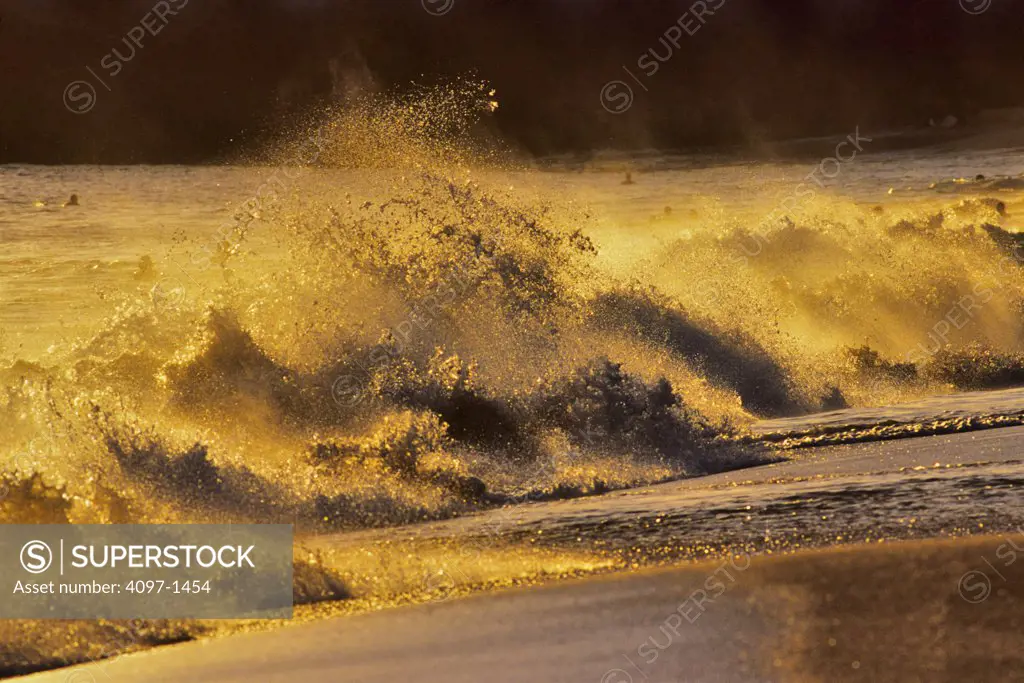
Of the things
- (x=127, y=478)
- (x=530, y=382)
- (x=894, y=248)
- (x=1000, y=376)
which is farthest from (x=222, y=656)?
(x=894, y=248)

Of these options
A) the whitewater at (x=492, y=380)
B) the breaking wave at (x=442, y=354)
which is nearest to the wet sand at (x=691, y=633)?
the whitewater at (x=492, y=380)

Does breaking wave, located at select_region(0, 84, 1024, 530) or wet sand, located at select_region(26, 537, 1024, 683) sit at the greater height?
breaking wave, located at select_region(0, 84, 1024, 530)

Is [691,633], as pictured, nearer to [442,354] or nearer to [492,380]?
[492,380]

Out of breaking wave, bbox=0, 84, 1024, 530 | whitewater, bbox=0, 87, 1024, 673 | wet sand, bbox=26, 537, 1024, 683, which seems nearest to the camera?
wet sand, bbox=26, 537, 1024, 683

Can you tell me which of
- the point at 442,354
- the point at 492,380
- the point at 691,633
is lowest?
the point at 691,633

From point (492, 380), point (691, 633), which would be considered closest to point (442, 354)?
point (492, 380)

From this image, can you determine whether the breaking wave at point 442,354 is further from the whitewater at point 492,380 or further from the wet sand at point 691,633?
the wet sand at point 691,633

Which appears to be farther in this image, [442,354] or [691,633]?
[442,354]

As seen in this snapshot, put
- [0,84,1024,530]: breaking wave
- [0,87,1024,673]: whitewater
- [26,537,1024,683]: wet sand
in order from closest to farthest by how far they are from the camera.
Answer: [26,537,1024,683]: wet sand, [0,87,1024,673]: whitewater, [0,84,1024,530]: breaking wave

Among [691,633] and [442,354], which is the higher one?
[442,354]

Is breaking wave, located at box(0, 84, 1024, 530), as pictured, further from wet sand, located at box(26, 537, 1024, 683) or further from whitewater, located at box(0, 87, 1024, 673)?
wet sand, located at box(26, 537, 1024, 683)

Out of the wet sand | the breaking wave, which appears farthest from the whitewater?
the wet sand

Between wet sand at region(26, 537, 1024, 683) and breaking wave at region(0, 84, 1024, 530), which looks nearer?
wet sand at region(26, 537, 1024, 683)

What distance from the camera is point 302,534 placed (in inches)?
261
